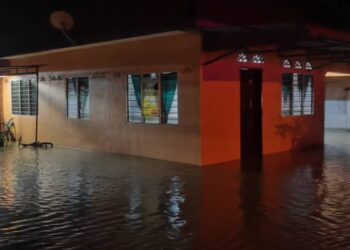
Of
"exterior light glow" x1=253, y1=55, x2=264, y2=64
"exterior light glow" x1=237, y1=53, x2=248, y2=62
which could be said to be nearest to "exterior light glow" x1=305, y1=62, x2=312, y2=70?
"exterior light glow" x1=253, y1=55, x2=264, y2=64

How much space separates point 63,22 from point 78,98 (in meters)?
2.90

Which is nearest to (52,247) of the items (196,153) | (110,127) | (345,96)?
(196,153)

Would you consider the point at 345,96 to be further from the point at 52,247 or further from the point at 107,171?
the point at 52,247

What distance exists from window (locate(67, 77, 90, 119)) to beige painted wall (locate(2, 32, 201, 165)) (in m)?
0.18

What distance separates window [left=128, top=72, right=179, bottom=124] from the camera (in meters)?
12.1

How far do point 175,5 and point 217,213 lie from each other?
16.8 ft

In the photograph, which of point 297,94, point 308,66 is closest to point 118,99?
point 297,94

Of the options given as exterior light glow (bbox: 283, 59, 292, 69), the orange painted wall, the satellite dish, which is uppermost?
the satellite dish

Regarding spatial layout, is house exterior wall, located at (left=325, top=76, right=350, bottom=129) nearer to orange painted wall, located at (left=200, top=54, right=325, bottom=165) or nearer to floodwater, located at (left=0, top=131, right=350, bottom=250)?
orange painted wall, located at (left=200, top=54, right=325, bottom=165)

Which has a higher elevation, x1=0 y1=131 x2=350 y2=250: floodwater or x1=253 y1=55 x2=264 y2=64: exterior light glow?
x1=253 y1=55 x2=264 y2=64: exterior light glow

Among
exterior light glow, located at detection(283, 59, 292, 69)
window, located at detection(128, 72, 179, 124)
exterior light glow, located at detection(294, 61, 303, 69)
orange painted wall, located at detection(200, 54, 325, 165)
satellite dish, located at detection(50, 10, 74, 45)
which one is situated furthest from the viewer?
exterior light glow, located at detection(294, 61, 303, 69)

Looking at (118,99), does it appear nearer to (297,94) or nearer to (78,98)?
(78,98)

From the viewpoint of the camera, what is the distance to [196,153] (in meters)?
11.5

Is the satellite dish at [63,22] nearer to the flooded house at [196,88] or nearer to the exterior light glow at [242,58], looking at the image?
the flooded house at [196,88]
